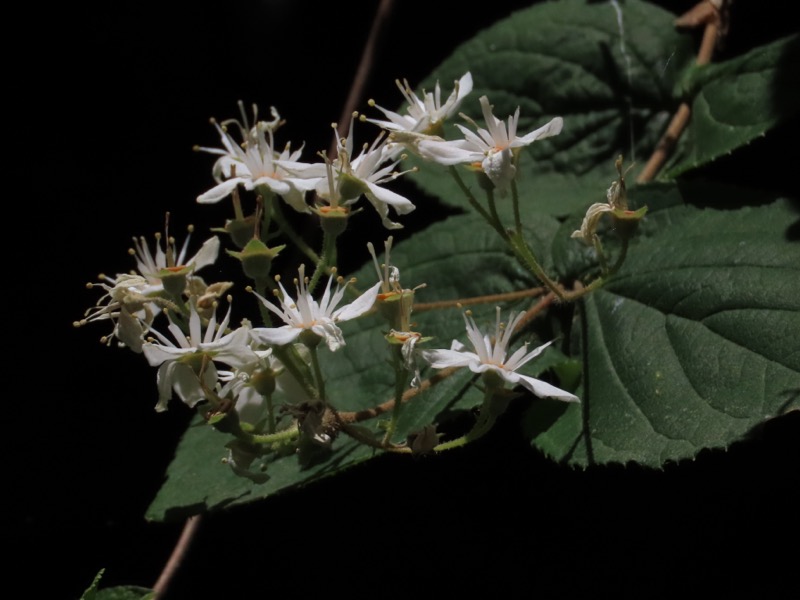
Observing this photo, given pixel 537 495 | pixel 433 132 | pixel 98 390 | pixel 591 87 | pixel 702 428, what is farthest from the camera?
pixel 98 390

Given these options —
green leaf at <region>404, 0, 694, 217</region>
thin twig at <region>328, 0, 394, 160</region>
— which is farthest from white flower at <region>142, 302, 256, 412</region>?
thin twig at <region>328, 0, 394, 160</region>

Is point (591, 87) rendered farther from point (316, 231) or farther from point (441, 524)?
point (441, 524)

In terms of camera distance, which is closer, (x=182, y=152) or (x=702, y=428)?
(x=702, y=428)

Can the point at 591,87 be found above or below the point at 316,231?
above

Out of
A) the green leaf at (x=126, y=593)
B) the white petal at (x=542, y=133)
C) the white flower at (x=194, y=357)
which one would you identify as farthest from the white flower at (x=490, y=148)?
the green leaf at (x=126, y=593)

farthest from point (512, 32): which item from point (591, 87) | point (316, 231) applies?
point (316, 231)

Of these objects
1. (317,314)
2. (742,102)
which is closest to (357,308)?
(317,314)

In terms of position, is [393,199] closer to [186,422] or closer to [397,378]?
[397,378]
